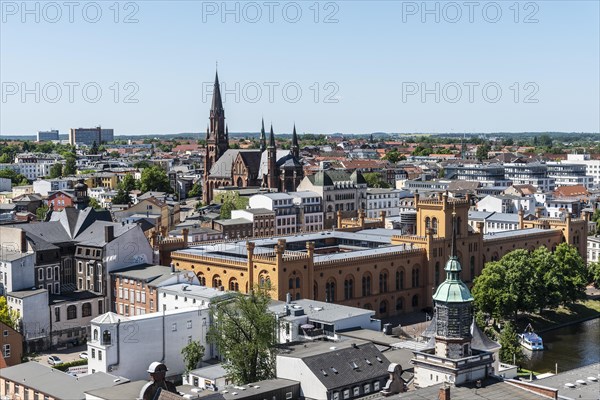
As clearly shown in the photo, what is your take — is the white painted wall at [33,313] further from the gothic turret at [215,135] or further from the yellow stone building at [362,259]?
the gothic turret at [215,135]

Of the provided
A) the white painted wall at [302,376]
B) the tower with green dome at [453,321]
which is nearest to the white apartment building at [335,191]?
the white painted wall at [302,376]

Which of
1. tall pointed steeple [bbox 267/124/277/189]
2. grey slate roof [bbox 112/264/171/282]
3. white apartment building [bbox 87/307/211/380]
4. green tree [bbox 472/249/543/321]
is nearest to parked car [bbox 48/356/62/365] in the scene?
white apartment building [bbox 87/307/211/380]

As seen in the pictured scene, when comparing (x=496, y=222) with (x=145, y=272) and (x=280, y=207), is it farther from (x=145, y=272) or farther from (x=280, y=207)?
(x=145, y=272)

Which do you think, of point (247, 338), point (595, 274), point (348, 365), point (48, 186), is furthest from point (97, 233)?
point (48, 186)

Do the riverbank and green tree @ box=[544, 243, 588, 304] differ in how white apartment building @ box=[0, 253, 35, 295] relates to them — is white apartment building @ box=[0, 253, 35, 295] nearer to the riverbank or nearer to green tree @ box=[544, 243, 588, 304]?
the riverbank

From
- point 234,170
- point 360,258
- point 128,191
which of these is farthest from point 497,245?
point 128,191

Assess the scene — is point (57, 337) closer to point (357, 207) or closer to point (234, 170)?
point (357, 207)
